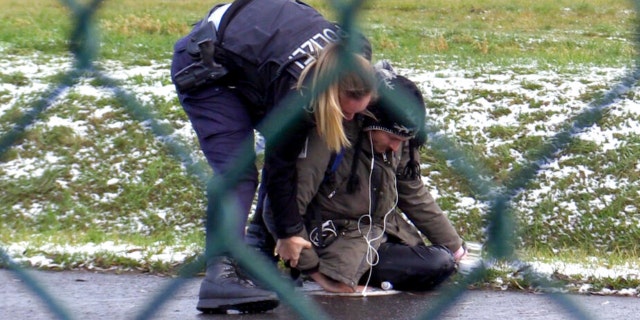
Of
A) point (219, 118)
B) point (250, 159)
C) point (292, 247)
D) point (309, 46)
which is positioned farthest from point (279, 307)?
point (250, 159)

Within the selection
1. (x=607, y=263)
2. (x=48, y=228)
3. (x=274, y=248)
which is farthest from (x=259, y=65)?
(x=48, y=228)

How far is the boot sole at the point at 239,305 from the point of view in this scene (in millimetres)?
3365

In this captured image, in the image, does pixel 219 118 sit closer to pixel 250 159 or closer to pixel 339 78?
pixel 250 159

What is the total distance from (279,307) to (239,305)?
18cm

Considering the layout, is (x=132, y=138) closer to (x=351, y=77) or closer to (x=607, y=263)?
(x=607, y=263)

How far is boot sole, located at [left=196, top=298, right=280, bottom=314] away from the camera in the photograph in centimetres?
337

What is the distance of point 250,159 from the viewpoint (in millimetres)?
1396

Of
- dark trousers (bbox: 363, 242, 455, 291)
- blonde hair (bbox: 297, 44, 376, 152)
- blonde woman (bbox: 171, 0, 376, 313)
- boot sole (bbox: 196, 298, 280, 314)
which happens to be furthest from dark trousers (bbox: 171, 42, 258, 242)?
blonde hair (bbox: 297, 44, 376, 152)

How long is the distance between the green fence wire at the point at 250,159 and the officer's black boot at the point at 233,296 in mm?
1821

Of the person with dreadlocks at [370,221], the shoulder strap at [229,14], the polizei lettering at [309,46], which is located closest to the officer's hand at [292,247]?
the person with dreadlocks at [370,221]

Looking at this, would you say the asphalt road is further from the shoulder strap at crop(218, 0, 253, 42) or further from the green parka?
the shoulder strap at crop(218, 0, 253, 42)

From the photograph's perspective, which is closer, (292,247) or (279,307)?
(292,247)

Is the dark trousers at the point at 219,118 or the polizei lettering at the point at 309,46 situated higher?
the polizei lettering at the point at 309,46

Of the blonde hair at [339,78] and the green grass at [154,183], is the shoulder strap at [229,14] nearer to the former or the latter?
the green grass at [154,183]
